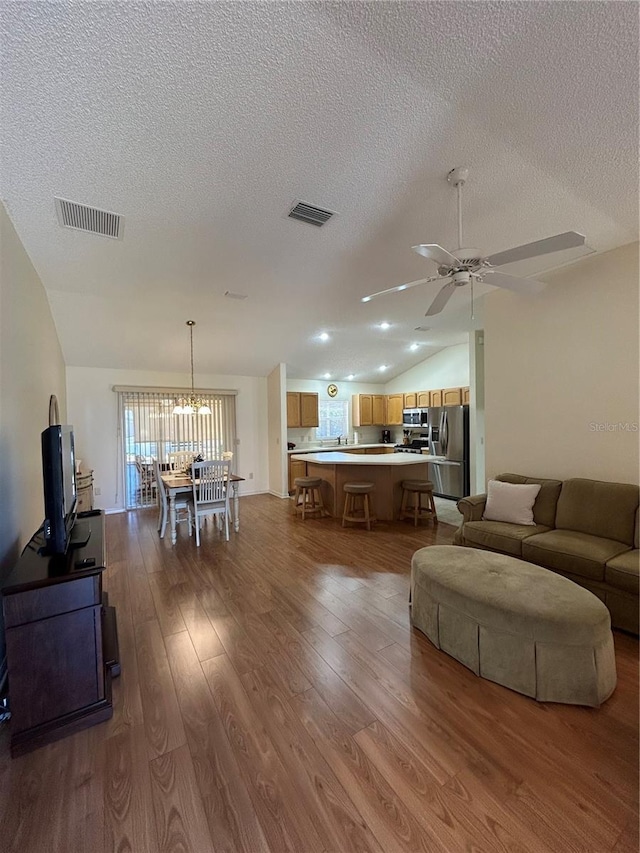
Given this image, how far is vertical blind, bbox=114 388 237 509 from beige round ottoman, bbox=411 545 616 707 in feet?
16.7

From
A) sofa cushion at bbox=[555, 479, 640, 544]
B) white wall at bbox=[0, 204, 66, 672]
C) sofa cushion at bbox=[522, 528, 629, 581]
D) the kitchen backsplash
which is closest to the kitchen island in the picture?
sofa cushion at bbox=[555, 479, 640, 544]

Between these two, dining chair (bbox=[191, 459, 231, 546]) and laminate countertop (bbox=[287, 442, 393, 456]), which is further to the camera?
laminate countertop (bbox=[287, 442, 393, 456])

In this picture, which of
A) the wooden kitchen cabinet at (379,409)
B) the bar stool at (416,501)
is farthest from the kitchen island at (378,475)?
the wooden kitchen cabinet at (379,409)

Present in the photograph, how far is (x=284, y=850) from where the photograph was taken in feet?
3.84

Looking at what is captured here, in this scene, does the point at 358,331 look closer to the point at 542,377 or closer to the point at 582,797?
the point at 542,377

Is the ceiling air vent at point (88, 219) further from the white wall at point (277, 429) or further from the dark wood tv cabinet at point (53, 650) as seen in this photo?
the white wall at point (277, 429)

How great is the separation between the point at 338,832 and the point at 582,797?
945 millimetres

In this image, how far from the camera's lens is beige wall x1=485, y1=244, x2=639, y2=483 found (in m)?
3.13

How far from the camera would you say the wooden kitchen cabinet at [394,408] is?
8266 millimetres

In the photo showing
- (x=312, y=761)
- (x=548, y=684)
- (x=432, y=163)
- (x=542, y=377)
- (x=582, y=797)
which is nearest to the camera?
(x=582, y=797)

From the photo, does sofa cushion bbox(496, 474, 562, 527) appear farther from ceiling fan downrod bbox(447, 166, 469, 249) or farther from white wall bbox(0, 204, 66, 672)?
white wall bbox(0, 204, 66, 672)

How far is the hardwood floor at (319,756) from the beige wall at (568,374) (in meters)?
1.76

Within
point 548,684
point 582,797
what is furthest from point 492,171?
point 582,797

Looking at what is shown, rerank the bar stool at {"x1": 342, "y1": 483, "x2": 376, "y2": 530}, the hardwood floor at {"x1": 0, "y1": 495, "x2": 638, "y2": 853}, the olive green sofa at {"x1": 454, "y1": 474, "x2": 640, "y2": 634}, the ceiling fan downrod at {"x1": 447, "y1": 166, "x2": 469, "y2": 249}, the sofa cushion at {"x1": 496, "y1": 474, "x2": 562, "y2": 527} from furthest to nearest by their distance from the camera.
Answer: the bar stool at {"x1": 342, "y1": 483, "x2": 376, "y2": 530}
the sofa cushion at {"x1": 496, "y1": 474, "x2": 562, "y2": 527}
the olive green sofa at {"x1": 454, "y1": 474, "x2": 640, "y2": 634}
the ceiling fan downrod at {"x1": 447, "y1": 166, "x2": 469, "y2": 249}
the hardwood floor at {"x1": 0, "y1": 495, "x2": 638, "y2": 853}
